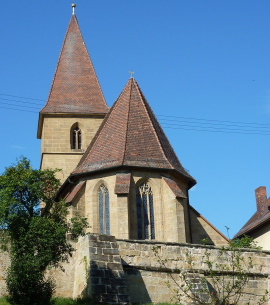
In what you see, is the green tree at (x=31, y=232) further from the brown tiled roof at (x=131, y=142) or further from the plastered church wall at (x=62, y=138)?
the plastered church wall at (x=62, y=138)

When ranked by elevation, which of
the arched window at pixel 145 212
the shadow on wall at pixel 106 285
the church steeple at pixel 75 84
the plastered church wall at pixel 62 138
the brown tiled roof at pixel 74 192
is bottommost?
the shadow on wall at pixel 106 285

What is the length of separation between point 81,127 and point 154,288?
72.6 ft

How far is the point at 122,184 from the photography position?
32.0 metres

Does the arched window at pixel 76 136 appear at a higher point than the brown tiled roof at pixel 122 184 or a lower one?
higher

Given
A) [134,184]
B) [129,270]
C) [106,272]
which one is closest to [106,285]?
[106,272]

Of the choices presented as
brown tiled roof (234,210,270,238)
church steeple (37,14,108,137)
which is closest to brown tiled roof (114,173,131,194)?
brown tiled roof (234,210,270,238)

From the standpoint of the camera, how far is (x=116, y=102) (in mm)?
37000

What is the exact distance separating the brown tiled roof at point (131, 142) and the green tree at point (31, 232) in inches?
324

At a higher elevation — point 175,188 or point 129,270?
point 175,188

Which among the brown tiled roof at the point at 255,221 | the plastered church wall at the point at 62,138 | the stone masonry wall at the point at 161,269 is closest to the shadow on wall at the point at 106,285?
the stone masonry wall at the point at 161,269

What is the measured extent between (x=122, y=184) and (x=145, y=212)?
1763 millimetres

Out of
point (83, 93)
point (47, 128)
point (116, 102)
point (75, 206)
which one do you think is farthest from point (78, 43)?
point (75, 206)

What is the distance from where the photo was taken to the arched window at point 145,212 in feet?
104

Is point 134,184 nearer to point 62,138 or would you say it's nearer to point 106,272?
point 106,272
